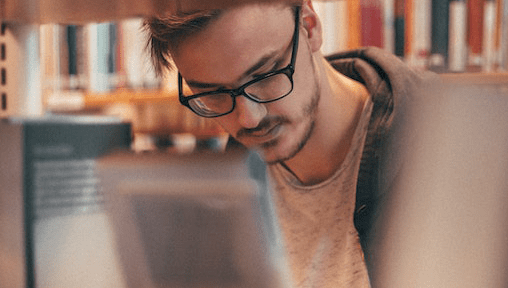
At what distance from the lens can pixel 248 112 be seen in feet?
1.40

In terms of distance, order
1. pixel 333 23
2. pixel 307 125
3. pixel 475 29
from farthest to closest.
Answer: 1. pixel 475 29
2. pixel 333 23
3. pixel 307 125

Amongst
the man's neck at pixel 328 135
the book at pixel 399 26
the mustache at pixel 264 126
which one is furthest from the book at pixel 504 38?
the mustache at pixel 264 126

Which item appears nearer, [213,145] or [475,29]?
[213,145]

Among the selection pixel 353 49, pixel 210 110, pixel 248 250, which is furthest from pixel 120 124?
pixel 353 49

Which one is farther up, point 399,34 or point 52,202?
point 399,34

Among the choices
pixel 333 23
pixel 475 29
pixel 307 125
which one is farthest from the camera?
pixel 475 29

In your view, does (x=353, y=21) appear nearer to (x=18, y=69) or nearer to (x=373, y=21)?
(x=373, y=21)

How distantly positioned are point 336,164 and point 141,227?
0.82ft

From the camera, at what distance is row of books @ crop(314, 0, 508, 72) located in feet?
1.91

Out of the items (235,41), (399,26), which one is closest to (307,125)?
(235,41)

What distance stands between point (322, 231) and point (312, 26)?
173mm

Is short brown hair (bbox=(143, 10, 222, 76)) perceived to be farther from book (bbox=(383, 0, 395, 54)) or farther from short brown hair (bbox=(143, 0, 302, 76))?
book (bbox=(383, 0, 395, 54))

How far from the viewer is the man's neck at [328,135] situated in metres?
0.52

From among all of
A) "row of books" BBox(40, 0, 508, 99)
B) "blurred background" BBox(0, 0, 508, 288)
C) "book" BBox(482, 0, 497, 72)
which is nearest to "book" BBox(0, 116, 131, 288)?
"blurred background" BBox(0, 0, 508, 288)
